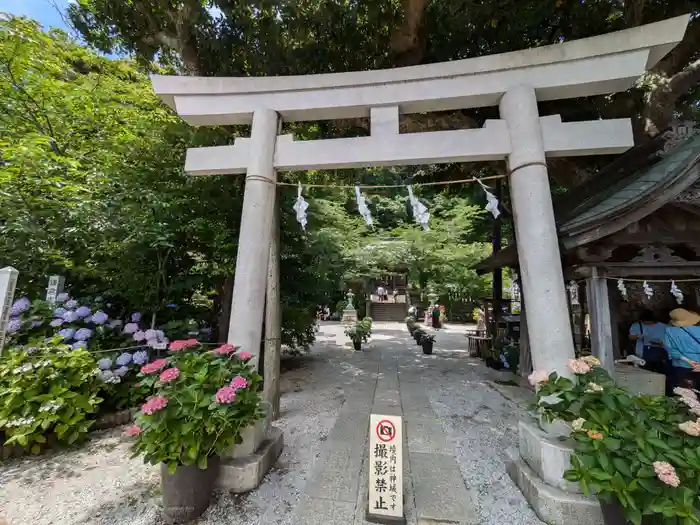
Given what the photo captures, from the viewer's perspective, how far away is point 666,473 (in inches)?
61.7

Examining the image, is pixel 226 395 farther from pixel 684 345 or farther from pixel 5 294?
pixel 684 345

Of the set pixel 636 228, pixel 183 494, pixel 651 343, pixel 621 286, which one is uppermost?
pixel 636 228

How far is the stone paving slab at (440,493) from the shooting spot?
231 centimetres

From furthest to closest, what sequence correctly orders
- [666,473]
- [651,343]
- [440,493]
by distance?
1. [651,343]
2. [440,493]
3. [666,473]

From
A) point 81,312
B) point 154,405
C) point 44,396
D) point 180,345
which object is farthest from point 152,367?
point 81,312

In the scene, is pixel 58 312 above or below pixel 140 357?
above

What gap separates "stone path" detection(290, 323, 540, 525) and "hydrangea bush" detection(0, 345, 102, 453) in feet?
8.63

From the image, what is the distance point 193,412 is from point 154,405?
267mm

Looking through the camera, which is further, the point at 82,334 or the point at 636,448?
the point at 82,334

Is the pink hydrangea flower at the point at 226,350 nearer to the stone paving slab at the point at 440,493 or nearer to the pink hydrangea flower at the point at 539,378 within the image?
the stone paving slab at the point at 440,493

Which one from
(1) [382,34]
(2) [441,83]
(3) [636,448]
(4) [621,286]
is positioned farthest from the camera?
(1) [382,34]

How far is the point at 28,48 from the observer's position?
5.23m

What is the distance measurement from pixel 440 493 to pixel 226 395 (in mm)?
1950

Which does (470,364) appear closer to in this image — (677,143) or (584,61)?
(677,143)
